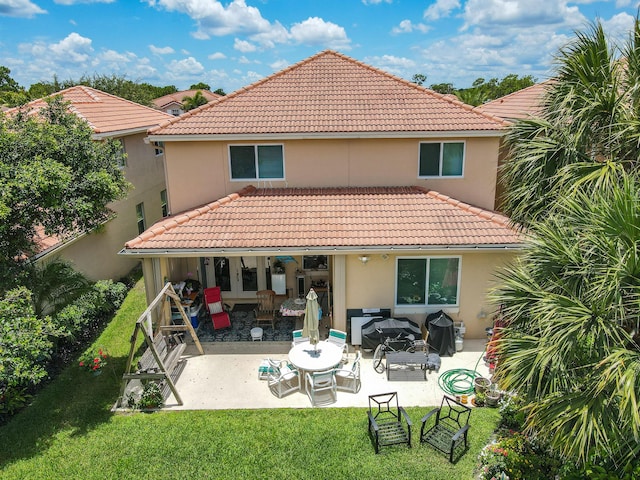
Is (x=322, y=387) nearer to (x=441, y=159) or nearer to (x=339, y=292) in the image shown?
(x=339, y=292)

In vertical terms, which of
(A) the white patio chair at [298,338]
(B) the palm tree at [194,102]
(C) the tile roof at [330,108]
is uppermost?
(B) the palm tree at [194,102]

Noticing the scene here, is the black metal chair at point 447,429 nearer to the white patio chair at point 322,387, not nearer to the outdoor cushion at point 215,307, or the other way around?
the white patio chair at point 322,387

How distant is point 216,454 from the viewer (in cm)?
945

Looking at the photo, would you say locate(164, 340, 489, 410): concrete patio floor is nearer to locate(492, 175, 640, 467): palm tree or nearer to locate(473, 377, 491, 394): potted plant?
locate(473, 377, 491, 394): potted plant

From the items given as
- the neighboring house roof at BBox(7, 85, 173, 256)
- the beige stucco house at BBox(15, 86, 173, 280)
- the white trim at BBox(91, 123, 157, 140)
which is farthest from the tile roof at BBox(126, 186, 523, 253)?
the neighboring house roof at BBox(7, 85, 173, 256)

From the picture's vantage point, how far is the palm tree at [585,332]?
229 inches

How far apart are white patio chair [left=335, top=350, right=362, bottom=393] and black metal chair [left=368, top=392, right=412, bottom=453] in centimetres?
87

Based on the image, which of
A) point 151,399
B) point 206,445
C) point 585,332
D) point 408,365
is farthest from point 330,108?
point 585,332

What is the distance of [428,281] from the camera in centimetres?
1377

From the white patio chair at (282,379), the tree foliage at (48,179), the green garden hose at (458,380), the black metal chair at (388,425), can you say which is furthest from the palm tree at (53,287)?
the green garden hose at (458,380)

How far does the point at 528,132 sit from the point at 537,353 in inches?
190

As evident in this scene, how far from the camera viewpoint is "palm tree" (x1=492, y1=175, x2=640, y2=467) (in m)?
5.82

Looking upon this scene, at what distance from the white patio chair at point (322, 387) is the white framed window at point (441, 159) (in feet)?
28.0

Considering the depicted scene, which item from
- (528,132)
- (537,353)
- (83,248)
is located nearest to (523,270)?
(537,353)
